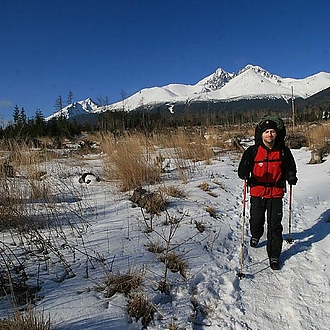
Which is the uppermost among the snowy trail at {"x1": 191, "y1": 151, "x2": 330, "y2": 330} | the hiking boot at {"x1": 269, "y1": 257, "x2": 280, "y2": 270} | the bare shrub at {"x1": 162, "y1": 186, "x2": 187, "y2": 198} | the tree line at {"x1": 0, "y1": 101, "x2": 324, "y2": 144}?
the tree line at {"x1": 0, "y1": 101, "x2": 324, "y2": 144}

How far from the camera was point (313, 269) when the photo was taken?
10.6 ft

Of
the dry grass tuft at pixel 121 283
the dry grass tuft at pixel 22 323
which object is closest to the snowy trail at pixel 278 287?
the dry grass tuft at pixel 121 283

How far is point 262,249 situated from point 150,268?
1706 millimetres

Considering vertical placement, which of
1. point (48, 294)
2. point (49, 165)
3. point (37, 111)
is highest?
point (37, 111)

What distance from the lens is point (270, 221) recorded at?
12.0ft

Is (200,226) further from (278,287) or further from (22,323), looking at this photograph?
(22,323)

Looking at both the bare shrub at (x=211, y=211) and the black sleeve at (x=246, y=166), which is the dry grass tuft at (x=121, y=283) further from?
the bare shrub at (x=211, y=211)

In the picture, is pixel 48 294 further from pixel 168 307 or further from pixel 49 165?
pixel 49 165

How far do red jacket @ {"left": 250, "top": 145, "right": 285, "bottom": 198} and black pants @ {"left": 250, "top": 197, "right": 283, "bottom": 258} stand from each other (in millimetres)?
105

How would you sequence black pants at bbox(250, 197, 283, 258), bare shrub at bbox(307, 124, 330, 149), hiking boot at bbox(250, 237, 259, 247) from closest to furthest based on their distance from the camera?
black pants at bbox(250, 197, 283, 258), hiking boot at bbox(250, 237, 259, 247), bare shrub at bbox(307, 124, 330, 149)

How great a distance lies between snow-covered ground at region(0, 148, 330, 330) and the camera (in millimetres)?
2288

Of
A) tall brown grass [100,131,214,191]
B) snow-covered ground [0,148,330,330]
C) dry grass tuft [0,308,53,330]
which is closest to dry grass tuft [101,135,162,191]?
tall brown grass [100,131,214,191]

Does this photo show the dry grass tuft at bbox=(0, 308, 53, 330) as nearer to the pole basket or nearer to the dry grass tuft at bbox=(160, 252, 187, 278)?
the dry grass tuft at bbox=(160, 252, 187, 278)

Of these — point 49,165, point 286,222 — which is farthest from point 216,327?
point 49,165
